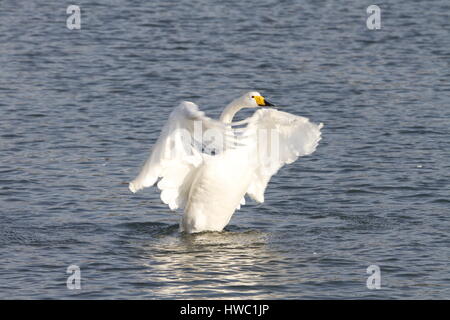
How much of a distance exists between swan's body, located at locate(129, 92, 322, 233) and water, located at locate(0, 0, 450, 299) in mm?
451

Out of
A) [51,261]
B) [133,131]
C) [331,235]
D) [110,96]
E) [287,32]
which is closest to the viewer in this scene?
[51,261]

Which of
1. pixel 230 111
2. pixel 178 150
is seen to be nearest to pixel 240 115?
pixel 230 111

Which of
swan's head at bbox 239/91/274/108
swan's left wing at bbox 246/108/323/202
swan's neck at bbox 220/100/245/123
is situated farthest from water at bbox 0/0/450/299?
swan's head at bbox 239/91/274/108

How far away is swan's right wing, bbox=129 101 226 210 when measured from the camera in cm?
1246

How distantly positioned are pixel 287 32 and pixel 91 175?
10841mm

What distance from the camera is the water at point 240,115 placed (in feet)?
41.1

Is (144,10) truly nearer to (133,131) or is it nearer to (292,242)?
(133,131)

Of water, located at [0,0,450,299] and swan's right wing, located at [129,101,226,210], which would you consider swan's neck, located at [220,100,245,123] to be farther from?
water, located at [0,0,450,299]

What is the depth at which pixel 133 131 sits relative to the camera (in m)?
18.8

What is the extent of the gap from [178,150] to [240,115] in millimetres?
7133

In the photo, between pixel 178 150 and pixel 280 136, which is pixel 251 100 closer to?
pixel 280 136

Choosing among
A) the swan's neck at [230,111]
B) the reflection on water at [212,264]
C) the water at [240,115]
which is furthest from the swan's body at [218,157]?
the water at [240,115]
